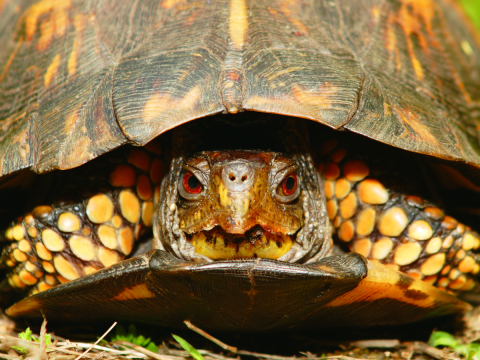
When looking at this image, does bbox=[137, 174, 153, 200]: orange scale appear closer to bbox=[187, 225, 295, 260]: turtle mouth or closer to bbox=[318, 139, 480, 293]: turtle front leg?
bbox=[187, 225, 295, 260]: turtle mouth

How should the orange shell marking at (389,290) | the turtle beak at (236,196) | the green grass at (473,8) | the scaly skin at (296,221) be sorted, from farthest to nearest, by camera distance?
the green grass at (473,8) → the scaly skin at (296,221) → the orange shell marking at (389,290) → the turtle beak at (236,196)

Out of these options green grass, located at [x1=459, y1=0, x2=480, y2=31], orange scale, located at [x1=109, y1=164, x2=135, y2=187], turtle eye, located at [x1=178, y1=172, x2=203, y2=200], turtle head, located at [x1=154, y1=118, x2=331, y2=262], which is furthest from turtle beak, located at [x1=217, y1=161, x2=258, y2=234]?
green grass, located at [x1=459, y1=0, x2=480, y2=31]

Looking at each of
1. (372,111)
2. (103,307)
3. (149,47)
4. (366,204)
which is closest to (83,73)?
(149,47)

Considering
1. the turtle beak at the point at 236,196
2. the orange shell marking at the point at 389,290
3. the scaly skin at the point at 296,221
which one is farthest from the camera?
the scaly skin at the point at 296,221

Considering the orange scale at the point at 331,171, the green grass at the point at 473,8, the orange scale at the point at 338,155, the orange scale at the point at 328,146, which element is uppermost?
the green grass at the point at 473,8

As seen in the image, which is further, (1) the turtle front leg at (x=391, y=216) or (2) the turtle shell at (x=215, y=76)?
(1) the turtle front leg at (x=391, y=216)

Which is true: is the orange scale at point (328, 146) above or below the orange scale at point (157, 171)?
above

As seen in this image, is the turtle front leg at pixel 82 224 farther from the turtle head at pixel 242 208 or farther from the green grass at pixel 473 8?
the green grass at pixel 473 8

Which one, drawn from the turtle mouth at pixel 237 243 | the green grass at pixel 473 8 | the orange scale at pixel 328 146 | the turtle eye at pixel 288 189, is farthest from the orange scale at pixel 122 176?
the green grass at pixel 473 8
